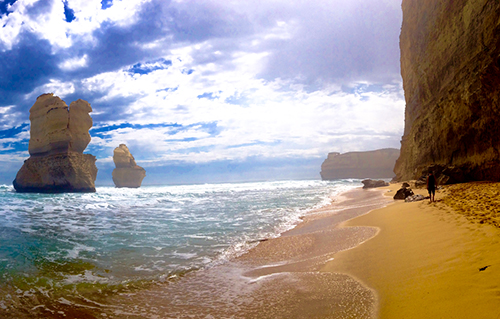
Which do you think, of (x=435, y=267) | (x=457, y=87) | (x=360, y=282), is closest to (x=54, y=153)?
(x=360, y=282)

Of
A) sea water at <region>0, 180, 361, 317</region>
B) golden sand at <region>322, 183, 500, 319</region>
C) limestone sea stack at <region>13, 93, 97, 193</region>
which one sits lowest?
sea water at <region>0, 180, 361, 317</region>

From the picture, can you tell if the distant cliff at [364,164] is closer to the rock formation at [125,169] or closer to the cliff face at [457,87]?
the rock formation at [125,169]

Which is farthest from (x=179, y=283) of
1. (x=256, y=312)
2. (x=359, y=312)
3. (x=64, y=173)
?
(x=64, y=173)

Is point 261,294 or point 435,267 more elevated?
point 435,267

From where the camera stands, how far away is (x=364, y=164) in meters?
124

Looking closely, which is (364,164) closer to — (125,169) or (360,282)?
(125,169)

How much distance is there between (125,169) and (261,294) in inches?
2874

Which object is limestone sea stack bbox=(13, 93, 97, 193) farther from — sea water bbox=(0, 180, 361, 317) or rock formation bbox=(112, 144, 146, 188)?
rock formation bbox=(112, 144, 146, 188)

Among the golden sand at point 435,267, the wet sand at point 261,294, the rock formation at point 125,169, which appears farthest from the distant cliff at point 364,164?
the wet sand at point 261,294

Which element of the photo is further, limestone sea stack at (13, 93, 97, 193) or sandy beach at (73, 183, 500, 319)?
limestone sea stack at (13, 93, 97, 193)

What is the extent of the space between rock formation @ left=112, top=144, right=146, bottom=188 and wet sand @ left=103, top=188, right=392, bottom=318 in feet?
231

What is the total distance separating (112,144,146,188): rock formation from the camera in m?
Answer: 67.1

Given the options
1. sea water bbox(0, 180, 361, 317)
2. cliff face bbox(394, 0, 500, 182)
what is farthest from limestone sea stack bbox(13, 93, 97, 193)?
cliff face bbox(394, 0, 500, 182)

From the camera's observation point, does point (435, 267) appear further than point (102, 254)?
No
